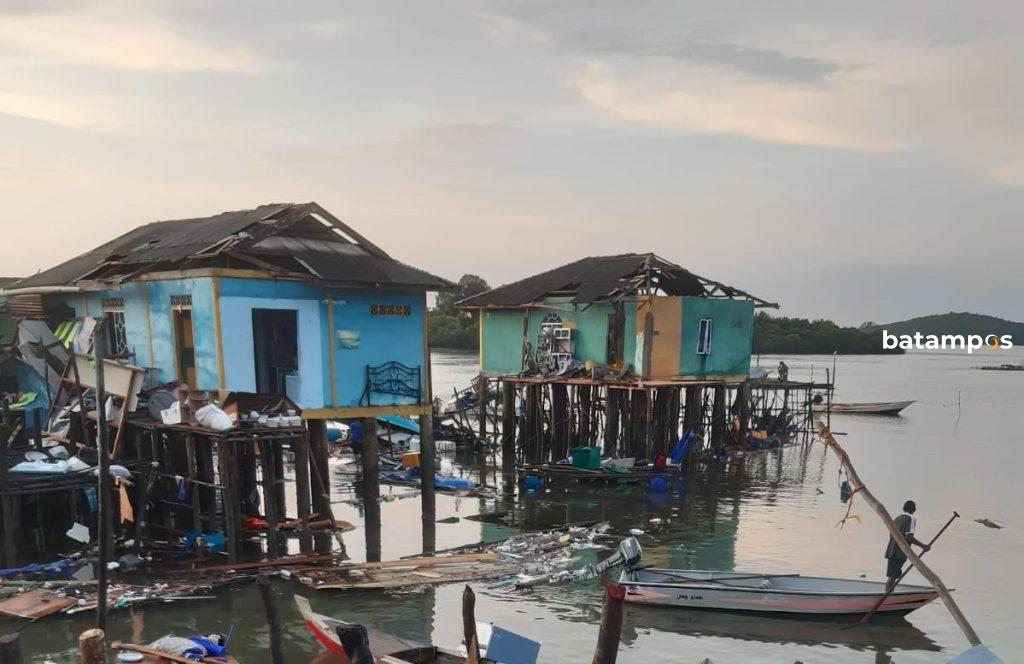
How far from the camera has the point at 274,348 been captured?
19.1m

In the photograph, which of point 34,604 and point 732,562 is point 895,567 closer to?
point 732,562

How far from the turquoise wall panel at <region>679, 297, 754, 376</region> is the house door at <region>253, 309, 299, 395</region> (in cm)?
1412

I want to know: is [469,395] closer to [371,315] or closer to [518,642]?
[371,315]

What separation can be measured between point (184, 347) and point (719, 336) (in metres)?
18.8

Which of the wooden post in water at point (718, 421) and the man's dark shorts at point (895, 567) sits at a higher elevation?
the man's dark shorts at point (895, 567)

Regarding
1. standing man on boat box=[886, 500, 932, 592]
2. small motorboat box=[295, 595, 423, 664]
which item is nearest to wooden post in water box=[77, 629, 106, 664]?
small motorboat box=[295, 595, 423, 664]

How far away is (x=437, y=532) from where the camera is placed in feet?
64.0

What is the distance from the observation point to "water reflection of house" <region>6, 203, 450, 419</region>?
16.0m

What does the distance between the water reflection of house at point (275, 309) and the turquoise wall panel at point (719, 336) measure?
1204 cm

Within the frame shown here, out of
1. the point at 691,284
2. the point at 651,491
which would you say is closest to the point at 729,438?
the point at 691,284

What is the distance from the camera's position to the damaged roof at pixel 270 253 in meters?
16.4

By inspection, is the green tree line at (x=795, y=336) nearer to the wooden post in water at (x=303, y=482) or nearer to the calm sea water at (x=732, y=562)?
the calm sea water at (x=732, y=562)

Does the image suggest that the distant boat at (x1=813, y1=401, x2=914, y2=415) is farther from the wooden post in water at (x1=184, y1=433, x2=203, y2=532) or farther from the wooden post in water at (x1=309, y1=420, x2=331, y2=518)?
the wooden post in water at (x1=184, y1=433, x2=203, y2=532)

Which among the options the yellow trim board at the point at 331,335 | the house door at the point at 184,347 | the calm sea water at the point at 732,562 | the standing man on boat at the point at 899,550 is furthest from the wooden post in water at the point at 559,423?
the standing man on boat at the point at 899,550
